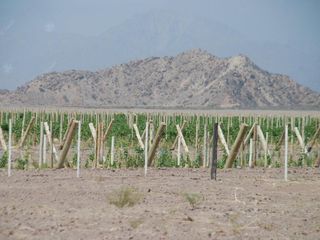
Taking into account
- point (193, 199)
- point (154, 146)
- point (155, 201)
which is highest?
point (154, 146)

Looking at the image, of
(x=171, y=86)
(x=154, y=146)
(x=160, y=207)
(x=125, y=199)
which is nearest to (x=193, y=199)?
(x=160, y=207)

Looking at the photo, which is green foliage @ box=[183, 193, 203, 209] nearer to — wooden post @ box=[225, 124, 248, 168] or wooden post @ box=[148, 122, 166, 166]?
wooden post @ box=[225, 124, 248, 168]

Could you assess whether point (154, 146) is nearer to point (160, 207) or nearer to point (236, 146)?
point (236, 146)

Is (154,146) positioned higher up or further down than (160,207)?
higher up

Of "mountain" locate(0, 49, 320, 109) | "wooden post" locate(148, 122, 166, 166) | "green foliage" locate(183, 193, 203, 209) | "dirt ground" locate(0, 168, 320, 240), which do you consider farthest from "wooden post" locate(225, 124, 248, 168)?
"mountain" locate(0, 49, 320, 109)

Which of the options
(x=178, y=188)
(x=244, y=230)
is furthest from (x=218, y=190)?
(x=244, y=230)

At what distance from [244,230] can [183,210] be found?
1492 mm

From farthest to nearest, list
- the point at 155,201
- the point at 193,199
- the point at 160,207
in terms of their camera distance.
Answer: the point at 155,201
the point at 193,199
the point at 160,207

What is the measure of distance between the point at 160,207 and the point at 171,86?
408ft

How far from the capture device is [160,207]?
1077cm

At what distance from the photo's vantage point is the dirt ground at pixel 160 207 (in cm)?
909

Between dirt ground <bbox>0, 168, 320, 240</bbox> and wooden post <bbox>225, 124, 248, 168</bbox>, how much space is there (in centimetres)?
89

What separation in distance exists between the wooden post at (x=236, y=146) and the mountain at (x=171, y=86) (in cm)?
10431

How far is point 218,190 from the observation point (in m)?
12.8
